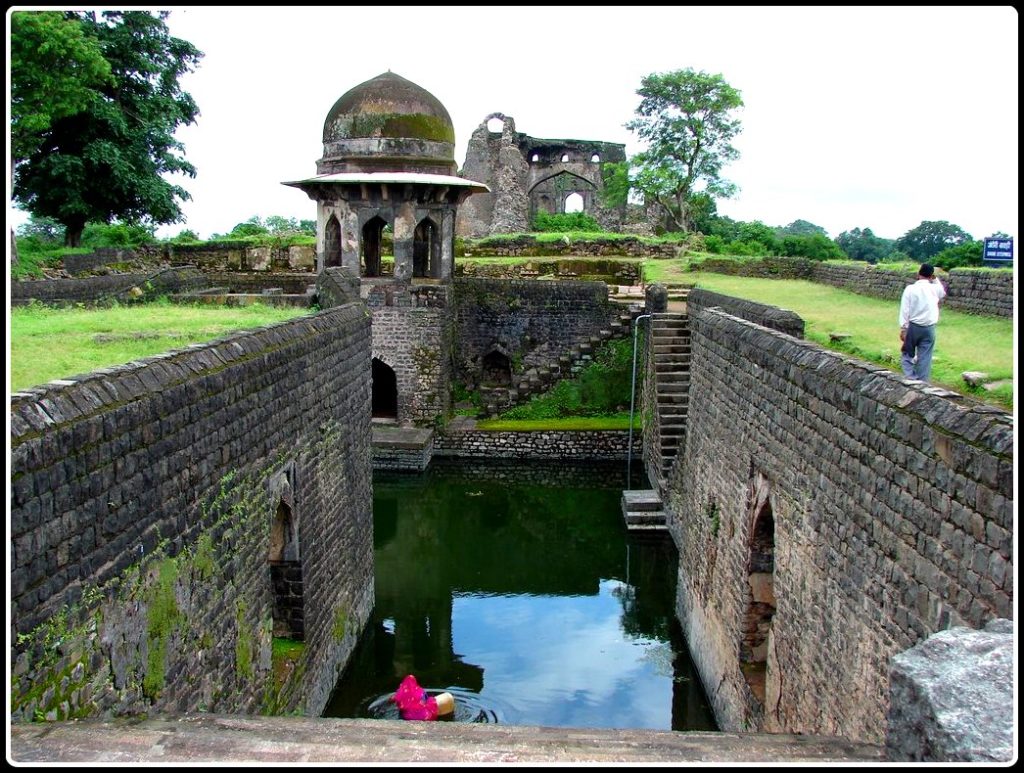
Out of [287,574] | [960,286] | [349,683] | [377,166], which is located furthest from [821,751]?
[377,166]

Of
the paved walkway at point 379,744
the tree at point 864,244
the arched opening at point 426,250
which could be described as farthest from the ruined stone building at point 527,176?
the paved walkway at point 379,744

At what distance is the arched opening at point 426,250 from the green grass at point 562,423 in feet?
13.2

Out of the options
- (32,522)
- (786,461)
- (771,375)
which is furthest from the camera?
(771,375)

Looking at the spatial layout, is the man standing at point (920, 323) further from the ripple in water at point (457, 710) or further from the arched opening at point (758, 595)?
the ripple in water at point (457, 710)

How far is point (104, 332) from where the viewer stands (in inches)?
392

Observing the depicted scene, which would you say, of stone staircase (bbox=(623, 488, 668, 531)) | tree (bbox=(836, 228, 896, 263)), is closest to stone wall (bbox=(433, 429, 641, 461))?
stone staircase (bbox=(623, 488, 668, 531))

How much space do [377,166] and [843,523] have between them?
1788 cm

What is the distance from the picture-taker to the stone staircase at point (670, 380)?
1723 cm

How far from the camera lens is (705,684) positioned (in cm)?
1077

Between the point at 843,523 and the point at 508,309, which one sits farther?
the point at 508,309

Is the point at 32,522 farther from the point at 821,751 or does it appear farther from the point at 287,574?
the point at 287,574

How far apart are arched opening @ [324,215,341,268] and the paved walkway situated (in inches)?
736

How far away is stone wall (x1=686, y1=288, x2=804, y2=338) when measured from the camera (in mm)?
11414

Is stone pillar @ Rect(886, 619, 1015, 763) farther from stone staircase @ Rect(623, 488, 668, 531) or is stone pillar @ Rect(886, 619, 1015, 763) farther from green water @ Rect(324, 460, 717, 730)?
stone staircase @ Rect(623, 488, 668, 531)
